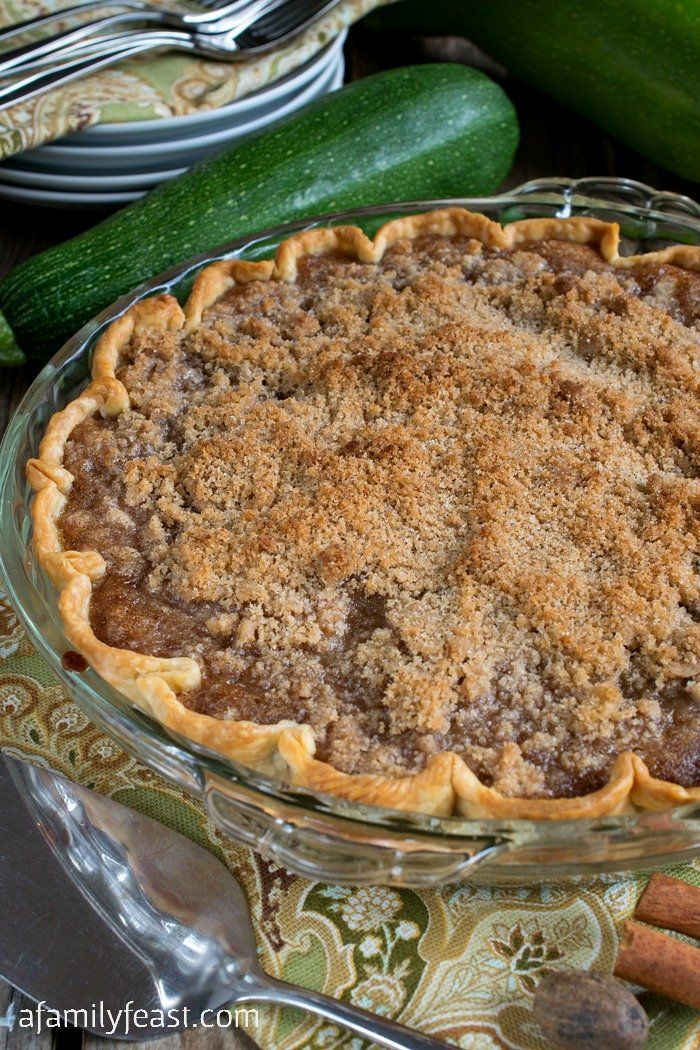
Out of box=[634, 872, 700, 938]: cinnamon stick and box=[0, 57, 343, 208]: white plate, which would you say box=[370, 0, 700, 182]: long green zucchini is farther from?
box=[634, 872, 700, 938]: cinnamon stick

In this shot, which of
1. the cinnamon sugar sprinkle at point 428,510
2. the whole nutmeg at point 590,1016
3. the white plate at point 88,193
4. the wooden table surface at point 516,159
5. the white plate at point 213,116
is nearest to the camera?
the whole nutmeg at point 590,1016

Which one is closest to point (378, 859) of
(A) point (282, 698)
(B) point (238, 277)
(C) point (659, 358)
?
(A) point (282, 698)

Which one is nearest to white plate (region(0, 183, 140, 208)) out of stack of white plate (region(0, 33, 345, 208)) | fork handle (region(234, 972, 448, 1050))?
stack of white plate (region(0, 33, 345, 208))

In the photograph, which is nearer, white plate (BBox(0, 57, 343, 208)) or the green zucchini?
the green zucchini

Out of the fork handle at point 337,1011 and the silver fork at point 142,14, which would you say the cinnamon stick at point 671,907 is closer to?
the fork handle at point 337,1011

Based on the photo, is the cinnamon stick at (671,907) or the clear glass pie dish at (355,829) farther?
the cinnamon stick at (671,907)

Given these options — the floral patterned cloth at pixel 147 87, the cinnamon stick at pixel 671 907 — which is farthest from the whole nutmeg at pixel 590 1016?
the floral patterned cloth at pixel 147 87
